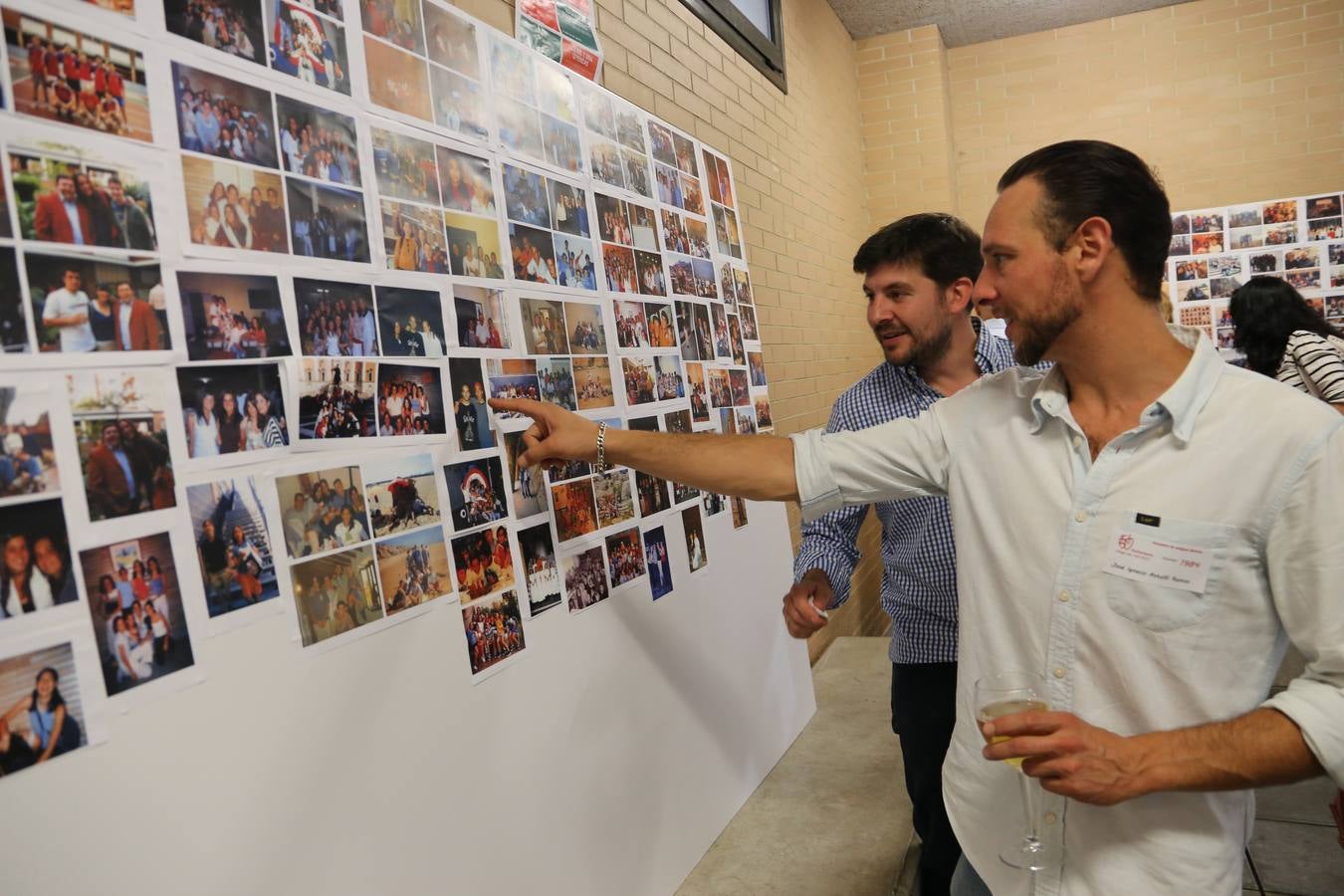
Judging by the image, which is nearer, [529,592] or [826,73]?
[529,592]

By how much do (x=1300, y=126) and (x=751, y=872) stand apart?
636 centimetres

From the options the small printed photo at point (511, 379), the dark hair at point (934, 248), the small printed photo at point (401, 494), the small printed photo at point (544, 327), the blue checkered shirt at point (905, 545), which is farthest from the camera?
the dark hair at point (934, 248)

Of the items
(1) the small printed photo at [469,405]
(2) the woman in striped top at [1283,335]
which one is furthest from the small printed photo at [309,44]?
(2) the woman in striped top at [1283,335]

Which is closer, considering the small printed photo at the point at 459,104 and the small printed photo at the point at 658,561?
the small printed photo at the point at 459,104

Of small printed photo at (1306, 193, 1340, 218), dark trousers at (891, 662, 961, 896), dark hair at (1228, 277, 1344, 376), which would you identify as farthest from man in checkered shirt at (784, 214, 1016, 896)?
small printed photo at (1306, 193, 1340, 218)

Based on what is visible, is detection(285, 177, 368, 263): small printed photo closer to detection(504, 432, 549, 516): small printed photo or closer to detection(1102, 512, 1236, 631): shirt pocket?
detection(504, 432, 549, 516): small printed photo

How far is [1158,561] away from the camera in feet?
3.85

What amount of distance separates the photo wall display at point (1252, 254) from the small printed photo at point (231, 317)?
635cm

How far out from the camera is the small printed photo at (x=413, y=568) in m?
1.45

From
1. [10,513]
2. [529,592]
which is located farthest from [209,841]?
[529,592]

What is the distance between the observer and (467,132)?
1.73m

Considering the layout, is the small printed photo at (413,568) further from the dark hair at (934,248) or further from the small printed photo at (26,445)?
the dark hair at (934,248)

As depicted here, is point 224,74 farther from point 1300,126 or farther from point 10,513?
point 1300,126

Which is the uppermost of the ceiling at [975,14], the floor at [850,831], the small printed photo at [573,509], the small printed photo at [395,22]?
the ceiling at [975,14]
